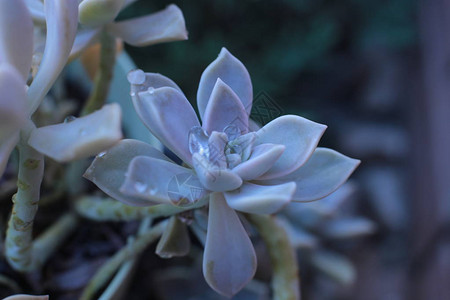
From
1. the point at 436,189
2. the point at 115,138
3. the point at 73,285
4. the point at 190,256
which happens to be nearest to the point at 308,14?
the point at 436,189

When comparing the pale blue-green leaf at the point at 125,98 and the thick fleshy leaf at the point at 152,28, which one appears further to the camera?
the pale blue-green leaf at the point at 125,98

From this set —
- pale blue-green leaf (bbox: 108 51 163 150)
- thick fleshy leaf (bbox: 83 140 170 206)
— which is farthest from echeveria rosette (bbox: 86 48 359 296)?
pale blue-green leaf (bbox: 108 51 163 150)

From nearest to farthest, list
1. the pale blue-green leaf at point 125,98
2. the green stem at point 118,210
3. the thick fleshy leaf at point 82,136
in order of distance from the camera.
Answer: the thick fleshy leaf at point 82,136 → the green stem at point 118,210 → the pale blue-green leaf at point 125,98

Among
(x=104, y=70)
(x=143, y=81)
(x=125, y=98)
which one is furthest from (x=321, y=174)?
(x=125, y=98)

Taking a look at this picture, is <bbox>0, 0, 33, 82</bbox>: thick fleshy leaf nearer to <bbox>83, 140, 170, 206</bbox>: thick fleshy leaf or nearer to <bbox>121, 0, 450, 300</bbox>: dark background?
<bbox>83, 140, 170, 206</bbox>: thick fleshy leaf

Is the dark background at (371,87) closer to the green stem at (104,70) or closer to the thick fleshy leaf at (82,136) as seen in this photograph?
the green stem at (104,70)

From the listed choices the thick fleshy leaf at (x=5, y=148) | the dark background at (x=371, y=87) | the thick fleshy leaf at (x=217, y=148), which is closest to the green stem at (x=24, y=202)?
the thick fleshy leaf at (x=5, y=148)

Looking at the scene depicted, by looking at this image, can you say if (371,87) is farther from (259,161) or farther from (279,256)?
(259,161)
